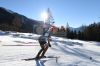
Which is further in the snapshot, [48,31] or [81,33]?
[81,33]

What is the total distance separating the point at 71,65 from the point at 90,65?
123 centimetres

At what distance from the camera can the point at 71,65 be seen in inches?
434

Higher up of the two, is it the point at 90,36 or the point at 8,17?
the point at 8,17

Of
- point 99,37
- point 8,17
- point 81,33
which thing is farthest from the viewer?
point 8,17

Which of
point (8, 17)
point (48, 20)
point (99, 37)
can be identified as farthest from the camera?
point (8, 17)

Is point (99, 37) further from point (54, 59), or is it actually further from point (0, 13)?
point (0, 13)

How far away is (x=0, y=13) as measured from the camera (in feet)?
418

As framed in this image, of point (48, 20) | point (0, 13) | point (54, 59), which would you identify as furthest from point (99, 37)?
point (0, 13)

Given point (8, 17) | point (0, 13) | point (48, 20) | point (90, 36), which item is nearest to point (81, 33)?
point (90, 36)

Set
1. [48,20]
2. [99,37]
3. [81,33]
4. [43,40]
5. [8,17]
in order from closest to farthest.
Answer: [43,40]
[99,37]
[81,33]
[48,20]
[8,17]

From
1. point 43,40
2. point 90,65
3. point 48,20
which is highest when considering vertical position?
point 48,20

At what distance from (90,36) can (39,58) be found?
66.1m

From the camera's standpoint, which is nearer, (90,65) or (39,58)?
(90,65)

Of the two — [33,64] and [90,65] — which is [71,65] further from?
[33,64]
